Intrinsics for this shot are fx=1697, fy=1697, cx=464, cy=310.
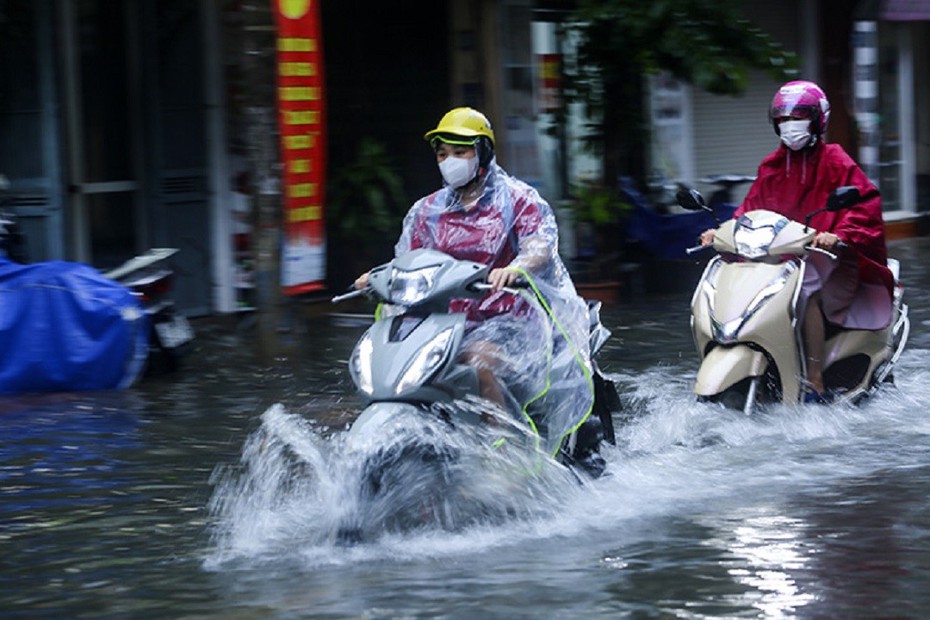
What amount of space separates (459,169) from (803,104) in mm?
2292

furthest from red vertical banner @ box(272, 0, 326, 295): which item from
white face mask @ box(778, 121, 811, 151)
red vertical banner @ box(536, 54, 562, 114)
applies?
red vertical banner @ box(536, 54, 562, 114)

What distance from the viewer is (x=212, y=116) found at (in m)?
12.6

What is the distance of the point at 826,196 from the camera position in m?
7.98

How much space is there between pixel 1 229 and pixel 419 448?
188 inches

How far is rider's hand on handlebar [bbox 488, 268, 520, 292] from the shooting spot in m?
5.73

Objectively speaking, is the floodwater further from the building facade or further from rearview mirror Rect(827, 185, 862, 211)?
the building facade

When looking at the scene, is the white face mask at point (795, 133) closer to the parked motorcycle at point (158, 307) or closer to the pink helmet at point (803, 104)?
the pink helmet at point (803, 104)

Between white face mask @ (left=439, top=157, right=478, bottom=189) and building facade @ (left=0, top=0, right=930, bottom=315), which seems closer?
white face mask @ (left=439, top=157, right=478, bottom=189)

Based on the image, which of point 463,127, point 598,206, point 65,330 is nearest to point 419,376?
point 463,127

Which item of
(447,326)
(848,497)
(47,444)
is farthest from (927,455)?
(47,444)

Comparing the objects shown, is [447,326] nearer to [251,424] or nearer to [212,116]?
[251,424]

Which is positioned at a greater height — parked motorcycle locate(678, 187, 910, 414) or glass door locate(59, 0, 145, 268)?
glass door locate(59, 0, 145, 268)

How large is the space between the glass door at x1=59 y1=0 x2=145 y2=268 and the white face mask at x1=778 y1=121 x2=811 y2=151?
5611 millimetres

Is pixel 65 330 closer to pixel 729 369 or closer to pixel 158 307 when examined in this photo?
pixel 158 307
